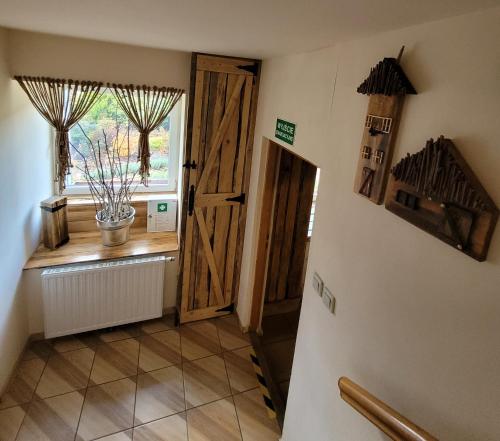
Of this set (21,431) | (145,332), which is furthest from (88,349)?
(21,431)

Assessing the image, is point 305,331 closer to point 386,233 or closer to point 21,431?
point 386,233

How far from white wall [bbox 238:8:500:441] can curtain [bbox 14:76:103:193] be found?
1.65 metres

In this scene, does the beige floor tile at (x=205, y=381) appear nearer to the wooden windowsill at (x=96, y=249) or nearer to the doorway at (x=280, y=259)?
the doorway at (x=280, y=259)

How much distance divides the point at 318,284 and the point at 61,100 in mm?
2275

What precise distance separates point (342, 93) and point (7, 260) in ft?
7.81

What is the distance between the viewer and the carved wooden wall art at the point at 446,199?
2.96ft

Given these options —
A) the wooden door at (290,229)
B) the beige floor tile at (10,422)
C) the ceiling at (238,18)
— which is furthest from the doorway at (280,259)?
the beige floor tile at (10,422)

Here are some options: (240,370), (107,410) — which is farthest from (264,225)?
(107,410)

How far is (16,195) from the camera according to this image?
254 centimetres

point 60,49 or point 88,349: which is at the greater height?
point 60,49

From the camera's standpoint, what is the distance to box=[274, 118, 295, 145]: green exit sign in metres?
2.28

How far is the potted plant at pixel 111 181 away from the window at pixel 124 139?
22 millimetres

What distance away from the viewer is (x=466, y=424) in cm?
97

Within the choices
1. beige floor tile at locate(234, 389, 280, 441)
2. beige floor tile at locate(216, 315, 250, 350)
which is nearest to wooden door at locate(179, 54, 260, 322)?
beige floor tile at locate(216, 315, 250, 350)
